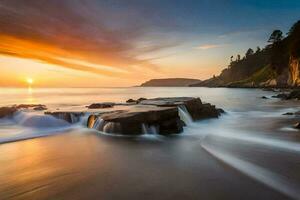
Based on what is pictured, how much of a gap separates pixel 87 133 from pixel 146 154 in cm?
580

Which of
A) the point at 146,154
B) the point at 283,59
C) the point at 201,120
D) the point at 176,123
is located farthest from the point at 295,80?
the point at 146,154

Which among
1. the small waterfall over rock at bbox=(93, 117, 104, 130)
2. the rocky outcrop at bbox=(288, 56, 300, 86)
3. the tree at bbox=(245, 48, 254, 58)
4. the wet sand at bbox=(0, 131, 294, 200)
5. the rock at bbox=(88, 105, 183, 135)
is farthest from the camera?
the tree at bbox=(245, 48, 254, 58)

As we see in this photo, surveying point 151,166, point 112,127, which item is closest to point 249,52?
point 112,127

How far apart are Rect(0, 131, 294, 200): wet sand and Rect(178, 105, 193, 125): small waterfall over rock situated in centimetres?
575

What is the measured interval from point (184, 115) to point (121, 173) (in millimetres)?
11517

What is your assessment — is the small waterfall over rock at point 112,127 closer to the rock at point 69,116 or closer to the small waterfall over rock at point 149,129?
the small waterfall over rock at point 149,129

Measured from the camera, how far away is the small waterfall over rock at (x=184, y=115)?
18.3 metres

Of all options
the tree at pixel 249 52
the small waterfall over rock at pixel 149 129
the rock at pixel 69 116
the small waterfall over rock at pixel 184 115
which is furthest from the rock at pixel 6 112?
the tree at pixel 249 52

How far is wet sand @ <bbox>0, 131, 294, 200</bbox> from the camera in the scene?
6.34 metres

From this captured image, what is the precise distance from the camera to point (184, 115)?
Answer: 19.0 meters

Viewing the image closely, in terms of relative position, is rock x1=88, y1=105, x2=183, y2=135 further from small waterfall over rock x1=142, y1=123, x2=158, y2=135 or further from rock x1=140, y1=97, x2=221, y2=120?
rock x1=140, y1=97, x2=221, y2=120

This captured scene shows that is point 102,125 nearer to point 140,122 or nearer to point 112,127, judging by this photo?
point 112,127

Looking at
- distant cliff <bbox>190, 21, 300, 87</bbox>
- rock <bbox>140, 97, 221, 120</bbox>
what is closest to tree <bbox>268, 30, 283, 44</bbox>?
distant cliff <bbox>190, 21, 300, 87</bbox>

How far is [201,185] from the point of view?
6.81 m
